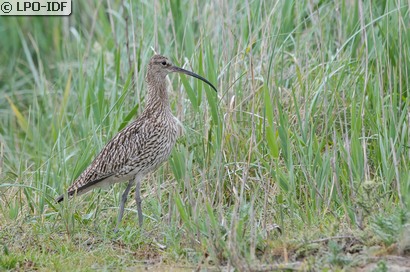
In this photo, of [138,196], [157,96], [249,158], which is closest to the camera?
[249,158]

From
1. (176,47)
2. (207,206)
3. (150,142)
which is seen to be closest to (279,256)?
(207,206)

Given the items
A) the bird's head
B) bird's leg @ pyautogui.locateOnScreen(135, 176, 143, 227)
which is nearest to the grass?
bird's leg @ pyautogui.locateOnScreen(135, 176, 143, 227)

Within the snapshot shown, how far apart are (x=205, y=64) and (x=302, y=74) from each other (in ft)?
2.77

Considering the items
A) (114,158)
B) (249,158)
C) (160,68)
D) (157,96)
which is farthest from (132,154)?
(249,158)

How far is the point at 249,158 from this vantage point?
5504 mm

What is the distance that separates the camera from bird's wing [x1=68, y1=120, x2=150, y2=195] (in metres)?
6.36

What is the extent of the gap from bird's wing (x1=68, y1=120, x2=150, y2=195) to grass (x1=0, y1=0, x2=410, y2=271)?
233 mm

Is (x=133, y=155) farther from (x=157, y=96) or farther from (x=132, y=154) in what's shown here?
(x=157, y=96)

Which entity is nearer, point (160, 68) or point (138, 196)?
point (138, 196)

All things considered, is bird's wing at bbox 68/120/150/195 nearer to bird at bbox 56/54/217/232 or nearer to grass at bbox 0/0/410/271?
bird at bbox 56/54/217/232

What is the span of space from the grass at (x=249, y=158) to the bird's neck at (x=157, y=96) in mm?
230

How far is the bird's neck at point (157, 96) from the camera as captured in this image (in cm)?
667

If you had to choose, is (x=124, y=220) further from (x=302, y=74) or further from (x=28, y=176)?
(x=302, y=74)

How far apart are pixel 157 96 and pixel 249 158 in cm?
148
